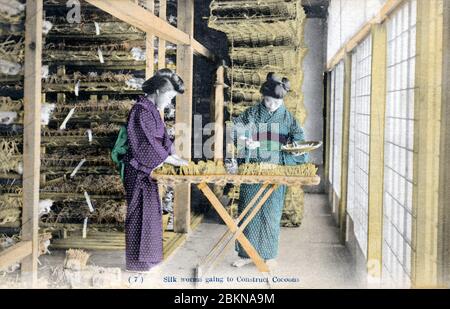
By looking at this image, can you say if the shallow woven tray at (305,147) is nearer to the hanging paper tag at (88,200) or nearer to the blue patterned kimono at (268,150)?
the blue patterned kimono at (268,150)

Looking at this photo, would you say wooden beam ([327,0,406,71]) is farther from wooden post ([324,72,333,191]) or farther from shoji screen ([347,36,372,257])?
wooden post ([324,72,333,191])

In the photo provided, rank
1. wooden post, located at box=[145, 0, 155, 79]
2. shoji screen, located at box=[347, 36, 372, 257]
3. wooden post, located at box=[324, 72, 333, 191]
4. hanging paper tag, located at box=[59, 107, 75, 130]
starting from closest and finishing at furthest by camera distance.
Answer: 1. shoji screen, located at box=[347, 36, 372, 257]
2. wooden post, located at box=[145, 0, 155, 79]
3. hanging paper tag, located at box=[59, 107, 75, 130]
4. wooden post, located at box=[324, 72, 333, 191]

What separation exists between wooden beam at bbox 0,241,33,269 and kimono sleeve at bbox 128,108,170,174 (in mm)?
1061

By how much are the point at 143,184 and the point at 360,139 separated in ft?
6.60

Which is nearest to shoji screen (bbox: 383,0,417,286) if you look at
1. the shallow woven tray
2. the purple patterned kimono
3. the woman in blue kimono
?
the shallow woven tray

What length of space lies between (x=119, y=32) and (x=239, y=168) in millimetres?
1912

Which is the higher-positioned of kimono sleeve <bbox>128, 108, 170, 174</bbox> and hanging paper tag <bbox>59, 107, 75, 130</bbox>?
hanging paper tag <bbox>59, 107, 75, 130</bbox>

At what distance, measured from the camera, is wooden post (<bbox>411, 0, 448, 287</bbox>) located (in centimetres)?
246

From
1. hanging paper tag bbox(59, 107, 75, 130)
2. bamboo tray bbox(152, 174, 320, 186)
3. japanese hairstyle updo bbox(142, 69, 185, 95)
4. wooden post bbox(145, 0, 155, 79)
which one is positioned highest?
wooden post bbox(145, 0, 155, 79)

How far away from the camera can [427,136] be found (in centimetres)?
248

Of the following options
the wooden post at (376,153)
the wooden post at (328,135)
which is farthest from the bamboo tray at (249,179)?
the wooden post at (328,135)

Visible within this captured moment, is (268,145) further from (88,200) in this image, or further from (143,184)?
(88,200)

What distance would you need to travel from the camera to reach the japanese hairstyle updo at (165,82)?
3.86 m

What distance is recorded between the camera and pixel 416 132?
2576 mm
